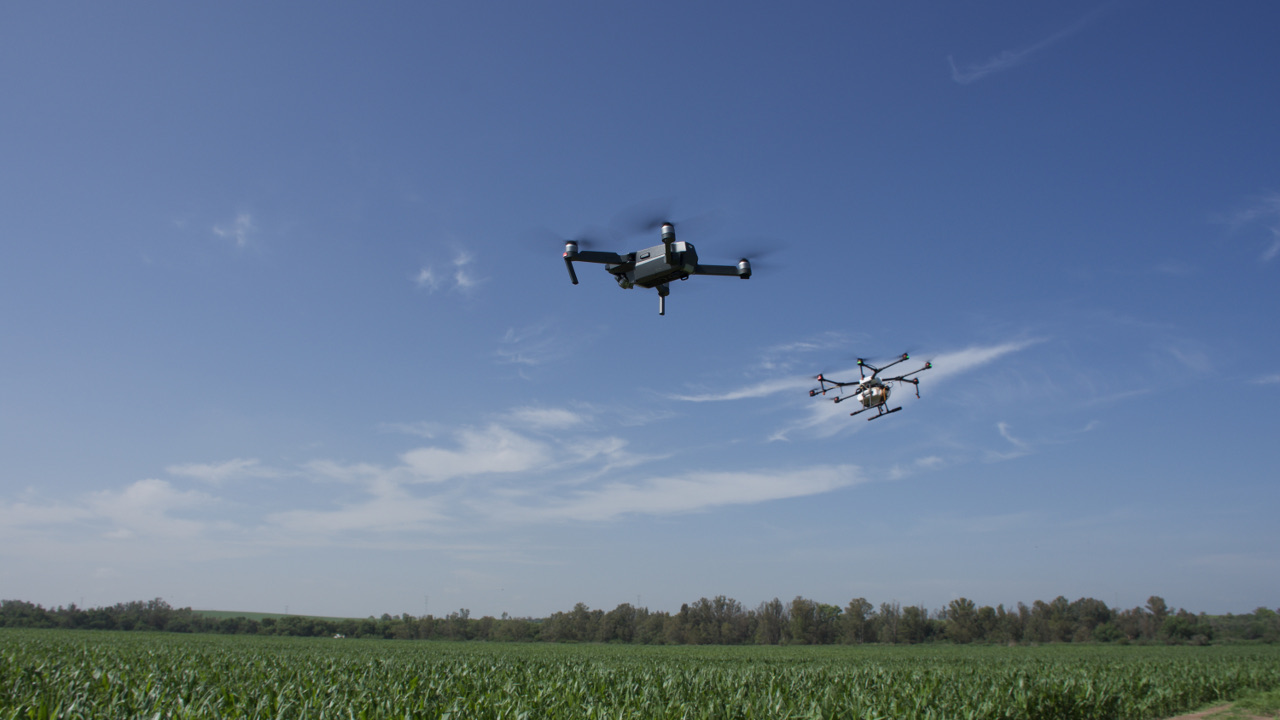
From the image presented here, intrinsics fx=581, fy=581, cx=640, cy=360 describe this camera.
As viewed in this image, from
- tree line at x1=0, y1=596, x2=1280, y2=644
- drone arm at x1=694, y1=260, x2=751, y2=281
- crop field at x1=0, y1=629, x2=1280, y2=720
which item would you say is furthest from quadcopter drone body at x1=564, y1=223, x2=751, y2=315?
tree line at x1=0, y1=596, x2=1280, y2=644

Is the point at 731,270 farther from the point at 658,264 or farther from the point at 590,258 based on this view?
the point at 590,258

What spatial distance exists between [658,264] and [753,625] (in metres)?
139

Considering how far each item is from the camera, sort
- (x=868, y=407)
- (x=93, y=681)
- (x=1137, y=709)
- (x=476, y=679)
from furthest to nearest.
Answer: (x=868, y=407), (x=1137, y=709), (x=476, y=679), (x=93, y=681)

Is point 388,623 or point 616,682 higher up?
point 616,682

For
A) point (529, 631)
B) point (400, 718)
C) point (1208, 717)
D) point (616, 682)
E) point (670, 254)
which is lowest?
point (529, 631)

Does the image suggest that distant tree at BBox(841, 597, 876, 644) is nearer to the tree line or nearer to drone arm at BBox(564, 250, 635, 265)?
the tree line

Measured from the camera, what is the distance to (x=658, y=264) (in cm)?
1070

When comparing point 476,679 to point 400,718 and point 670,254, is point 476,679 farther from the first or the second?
point 670,254

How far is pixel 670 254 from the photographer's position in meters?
10.4

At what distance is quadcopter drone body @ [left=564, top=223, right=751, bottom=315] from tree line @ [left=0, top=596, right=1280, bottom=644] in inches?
4805

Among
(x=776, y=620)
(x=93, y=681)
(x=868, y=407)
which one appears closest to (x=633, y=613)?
(x=776, y=620)

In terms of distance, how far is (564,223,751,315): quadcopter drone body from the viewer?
10.5 meters

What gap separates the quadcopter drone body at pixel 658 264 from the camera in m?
10.5

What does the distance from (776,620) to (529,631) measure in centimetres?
5432
